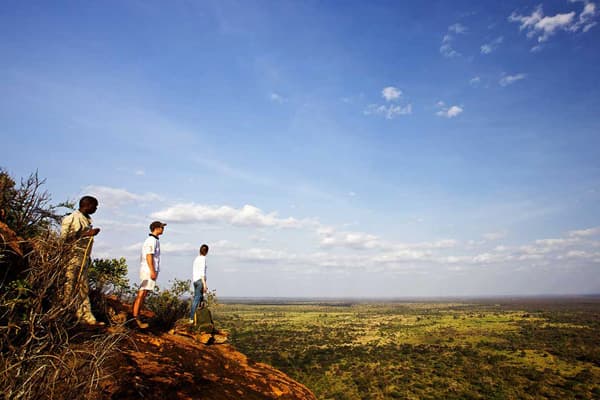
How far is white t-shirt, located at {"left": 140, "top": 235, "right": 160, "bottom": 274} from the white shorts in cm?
6

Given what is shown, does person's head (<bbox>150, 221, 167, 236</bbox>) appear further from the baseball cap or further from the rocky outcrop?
the rocky outcrop

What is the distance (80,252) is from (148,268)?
2260 millimetres

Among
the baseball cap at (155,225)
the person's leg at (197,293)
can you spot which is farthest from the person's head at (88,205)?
the person's leg at (197,293)

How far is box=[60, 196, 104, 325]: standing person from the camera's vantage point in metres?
3.54

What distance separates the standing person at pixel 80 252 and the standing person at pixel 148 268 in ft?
3.19

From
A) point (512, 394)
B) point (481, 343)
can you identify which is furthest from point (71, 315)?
point (481, 343)

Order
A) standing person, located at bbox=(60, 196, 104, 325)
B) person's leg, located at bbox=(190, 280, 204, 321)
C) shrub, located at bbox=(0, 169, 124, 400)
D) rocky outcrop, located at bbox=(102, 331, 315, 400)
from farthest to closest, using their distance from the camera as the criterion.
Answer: person's leg, located at bbox=(190, 280, 204, 321) → rocky outcrop, located at bbox=(102, 331, 315, 400) → standing person, located at bbox=(60, 196, 104, 325) → shrub, located at bbox=(0, 169, 124, 400)

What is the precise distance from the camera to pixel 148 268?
252 inches

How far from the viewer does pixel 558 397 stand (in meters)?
25.7

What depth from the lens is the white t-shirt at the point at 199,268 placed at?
8539 mm

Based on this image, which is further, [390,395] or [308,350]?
[308,350]

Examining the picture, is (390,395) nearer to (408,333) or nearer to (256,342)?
(256,342)

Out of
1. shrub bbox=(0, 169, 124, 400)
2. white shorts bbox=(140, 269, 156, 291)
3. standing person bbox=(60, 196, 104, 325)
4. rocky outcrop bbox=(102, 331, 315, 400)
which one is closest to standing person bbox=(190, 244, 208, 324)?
rocky outcrop bbox=(102, 331, 315, 400)

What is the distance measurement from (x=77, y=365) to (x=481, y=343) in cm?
5330
